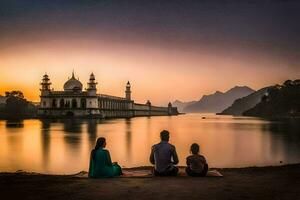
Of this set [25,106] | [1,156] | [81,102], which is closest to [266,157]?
[1,156]

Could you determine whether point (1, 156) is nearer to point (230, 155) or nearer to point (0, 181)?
point (230, 155)

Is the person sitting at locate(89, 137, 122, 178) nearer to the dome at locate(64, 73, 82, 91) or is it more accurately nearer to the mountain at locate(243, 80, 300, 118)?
the dome at locate(64, 73, 82, 91)

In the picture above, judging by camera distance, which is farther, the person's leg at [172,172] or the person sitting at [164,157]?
the person's leg at [172,172]

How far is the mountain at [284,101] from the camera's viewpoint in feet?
578

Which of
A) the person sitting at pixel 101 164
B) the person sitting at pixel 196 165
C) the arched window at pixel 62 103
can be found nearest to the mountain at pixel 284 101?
the arched window at pixel 62 103

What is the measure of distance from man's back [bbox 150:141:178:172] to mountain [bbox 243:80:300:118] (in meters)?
169

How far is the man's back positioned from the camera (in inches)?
451

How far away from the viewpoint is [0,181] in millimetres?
11773

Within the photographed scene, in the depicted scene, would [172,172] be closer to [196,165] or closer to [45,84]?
[196,165]

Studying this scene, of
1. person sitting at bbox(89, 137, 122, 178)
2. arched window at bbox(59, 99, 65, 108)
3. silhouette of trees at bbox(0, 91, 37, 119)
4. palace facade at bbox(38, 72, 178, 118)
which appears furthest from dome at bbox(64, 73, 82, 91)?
person sitting at bbox(89, 137, 122, 178)

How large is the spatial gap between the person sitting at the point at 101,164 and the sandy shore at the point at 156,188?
35 centimetres

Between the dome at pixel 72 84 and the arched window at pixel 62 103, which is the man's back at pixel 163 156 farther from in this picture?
Result: the dome at pixel 72 84

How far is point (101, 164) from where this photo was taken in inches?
456

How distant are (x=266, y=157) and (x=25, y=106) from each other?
387 ft
